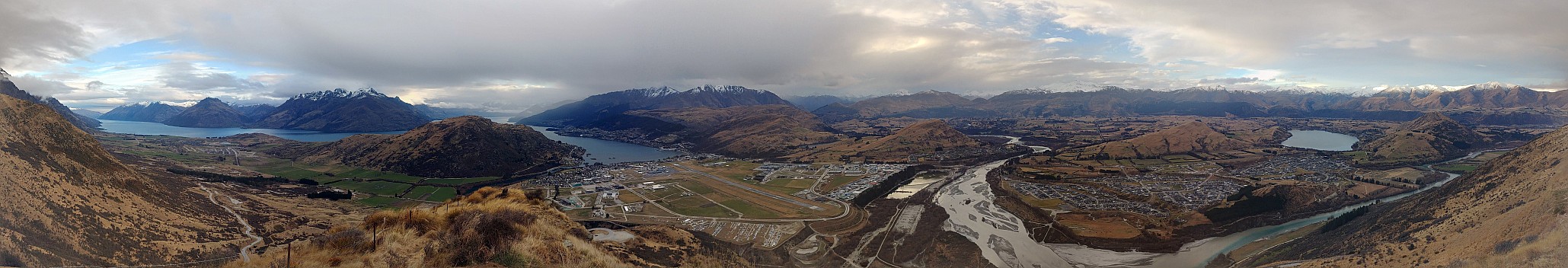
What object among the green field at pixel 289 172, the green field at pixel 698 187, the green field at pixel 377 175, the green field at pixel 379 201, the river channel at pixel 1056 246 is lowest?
the river channel at pixel 1056 246

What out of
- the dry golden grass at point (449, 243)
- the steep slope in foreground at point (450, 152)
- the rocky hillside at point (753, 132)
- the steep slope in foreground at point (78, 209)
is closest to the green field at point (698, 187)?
the steep slope in foreground at point (450, 152)

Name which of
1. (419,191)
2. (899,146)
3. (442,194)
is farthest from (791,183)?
(419,191)

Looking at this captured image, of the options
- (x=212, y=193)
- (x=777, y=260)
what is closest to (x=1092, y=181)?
(x=777, y=260)

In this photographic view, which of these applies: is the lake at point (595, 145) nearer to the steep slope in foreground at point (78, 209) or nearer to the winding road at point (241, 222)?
the winding road at point (241, 222)

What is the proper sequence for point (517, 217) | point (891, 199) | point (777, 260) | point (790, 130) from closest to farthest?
1. point (517, 217)
2. point (777, 260)
3. point (891, 199)
4. point (790, 130)

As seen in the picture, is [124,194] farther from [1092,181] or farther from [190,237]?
[1092,181]

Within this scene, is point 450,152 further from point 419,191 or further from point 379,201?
point 379,201
